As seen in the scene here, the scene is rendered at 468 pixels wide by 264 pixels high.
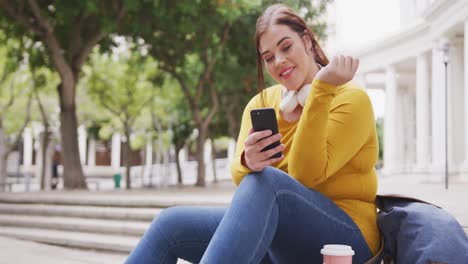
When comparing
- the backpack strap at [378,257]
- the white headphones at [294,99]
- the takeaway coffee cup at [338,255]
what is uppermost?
the white headphones at [294,99]

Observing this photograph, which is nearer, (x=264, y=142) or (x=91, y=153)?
(x=264, y=142)

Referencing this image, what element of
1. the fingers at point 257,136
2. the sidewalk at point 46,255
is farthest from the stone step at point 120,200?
the fingers at point 257,136

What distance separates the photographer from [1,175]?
19391 mm

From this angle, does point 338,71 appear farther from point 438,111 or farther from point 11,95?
point 11,95

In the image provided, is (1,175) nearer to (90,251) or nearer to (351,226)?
(90,251)

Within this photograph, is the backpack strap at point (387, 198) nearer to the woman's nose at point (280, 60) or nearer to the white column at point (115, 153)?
the woman's nose at point (280, 60)

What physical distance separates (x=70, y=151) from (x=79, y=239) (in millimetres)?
8083

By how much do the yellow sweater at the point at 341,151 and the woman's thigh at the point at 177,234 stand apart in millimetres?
354

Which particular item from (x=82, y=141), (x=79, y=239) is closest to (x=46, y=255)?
(x=79, y=239)

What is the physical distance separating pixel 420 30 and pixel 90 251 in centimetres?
2100

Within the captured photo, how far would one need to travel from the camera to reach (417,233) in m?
2.28

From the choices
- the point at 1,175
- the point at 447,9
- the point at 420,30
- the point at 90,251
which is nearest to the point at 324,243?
the point at 90,251

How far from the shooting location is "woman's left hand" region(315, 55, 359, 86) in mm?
2229

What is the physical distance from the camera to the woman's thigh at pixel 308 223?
2303mm
